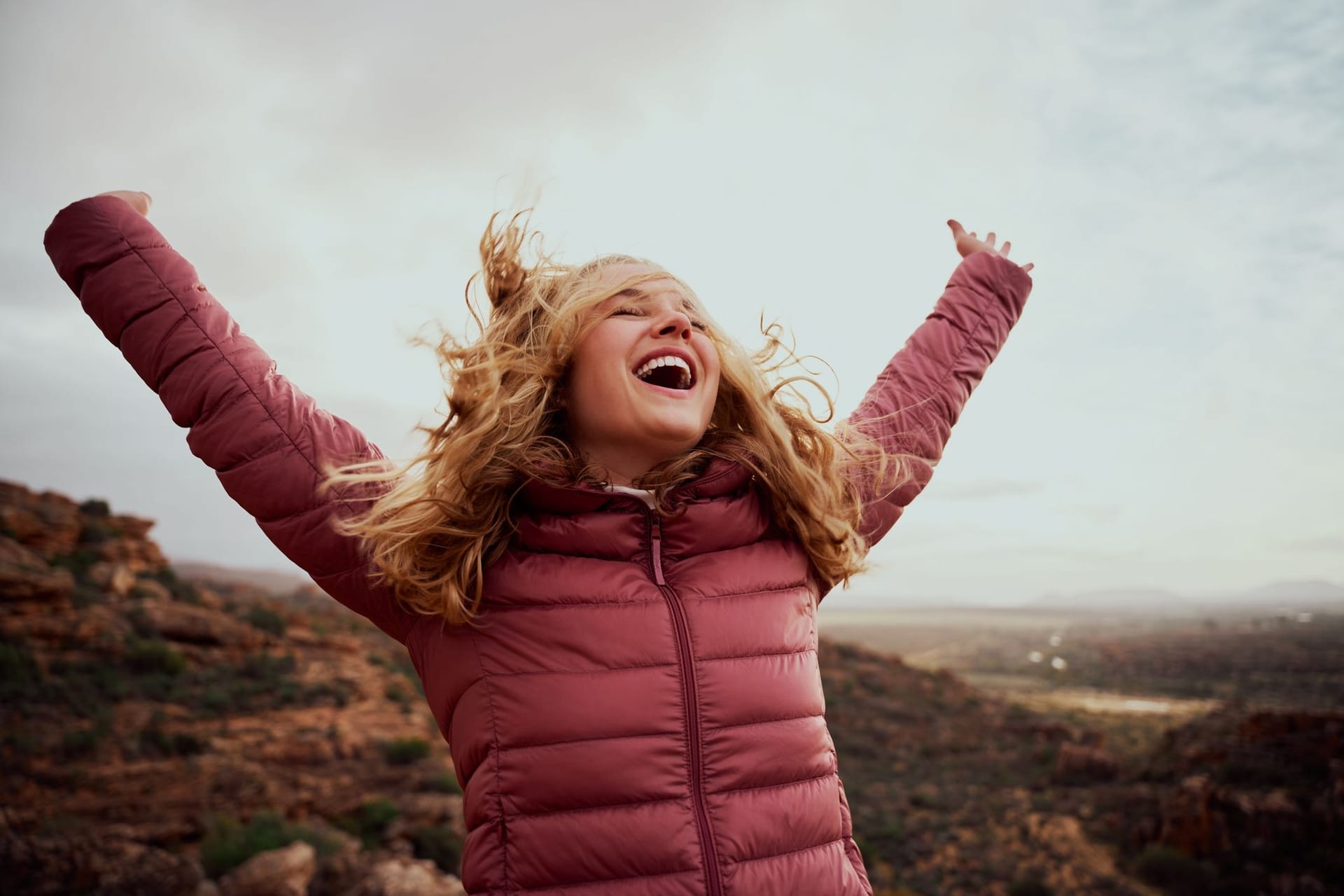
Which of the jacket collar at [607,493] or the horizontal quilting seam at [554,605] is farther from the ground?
the jacket collar at [607,493]

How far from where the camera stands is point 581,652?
4.96 ft

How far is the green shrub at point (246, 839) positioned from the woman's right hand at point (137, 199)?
7.88 metres

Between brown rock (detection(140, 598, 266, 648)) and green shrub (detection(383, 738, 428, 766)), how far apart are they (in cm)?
514

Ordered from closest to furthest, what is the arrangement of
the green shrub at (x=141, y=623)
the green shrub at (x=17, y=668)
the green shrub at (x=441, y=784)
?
the green shrub at (x=441, y=784), the green shrub at (x=17, y=668), the green shrub at (x=141, y=623)

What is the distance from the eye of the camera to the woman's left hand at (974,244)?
234 centimetres

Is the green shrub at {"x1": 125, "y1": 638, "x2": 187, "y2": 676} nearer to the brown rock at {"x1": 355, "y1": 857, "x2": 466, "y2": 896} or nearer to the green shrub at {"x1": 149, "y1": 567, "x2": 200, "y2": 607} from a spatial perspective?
the green shrub at {"x1": 149, "y1": 567, "x2": 200, "y2": 607}

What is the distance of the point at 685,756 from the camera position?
1495 mm

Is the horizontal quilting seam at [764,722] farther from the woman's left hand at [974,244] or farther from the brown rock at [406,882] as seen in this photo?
the brown rock at [406,882]

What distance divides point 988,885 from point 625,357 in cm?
1427

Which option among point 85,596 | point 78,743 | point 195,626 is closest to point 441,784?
point 78,743

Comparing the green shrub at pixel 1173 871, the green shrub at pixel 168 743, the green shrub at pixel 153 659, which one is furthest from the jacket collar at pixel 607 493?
the green shrub at pixel 1173 871

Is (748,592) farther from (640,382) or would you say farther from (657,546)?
(640,382)

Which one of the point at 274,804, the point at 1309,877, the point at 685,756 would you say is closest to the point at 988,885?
the point at 1309,877

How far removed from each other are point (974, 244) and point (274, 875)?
7.80m
